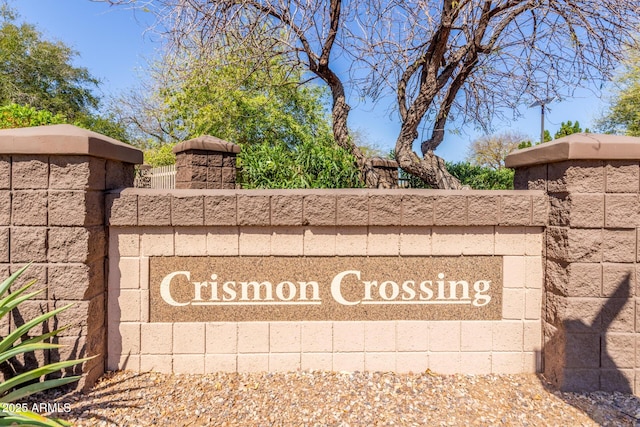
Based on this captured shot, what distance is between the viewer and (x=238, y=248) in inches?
113

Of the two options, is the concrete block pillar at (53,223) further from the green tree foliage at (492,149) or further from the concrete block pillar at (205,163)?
the green tree foliage at (492,149)

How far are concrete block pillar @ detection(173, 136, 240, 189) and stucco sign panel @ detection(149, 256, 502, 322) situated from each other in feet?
9.07

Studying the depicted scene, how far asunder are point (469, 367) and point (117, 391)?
9.09 feet

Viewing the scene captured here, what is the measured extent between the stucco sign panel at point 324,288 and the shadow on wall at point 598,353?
527mm

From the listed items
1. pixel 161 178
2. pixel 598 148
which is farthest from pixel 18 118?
pixel 598 148

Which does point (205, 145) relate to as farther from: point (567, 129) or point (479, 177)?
point (567, 129)

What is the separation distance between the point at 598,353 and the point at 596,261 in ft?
2.35

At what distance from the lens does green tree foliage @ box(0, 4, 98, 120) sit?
2008 cm

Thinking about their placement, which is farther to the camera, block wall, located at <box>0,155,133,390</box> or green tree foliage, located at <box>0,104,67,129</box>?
green tree foliage, located at <box>0,104,67,129</box>

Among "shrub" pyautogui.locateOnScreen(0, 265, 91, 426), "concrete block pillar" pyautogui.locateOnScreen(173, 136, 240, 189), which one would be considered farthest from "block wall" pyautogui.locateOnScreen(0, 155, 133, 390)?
"concrete block pillar" pyautogui.locateOnScreen(173, 136, 240, 189)

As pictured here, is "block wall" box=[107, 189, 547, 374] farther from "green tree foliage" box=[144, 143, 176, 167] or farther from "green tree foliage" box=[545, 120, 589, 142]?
"green tree foliage" box=[545, 120, 589, 142]

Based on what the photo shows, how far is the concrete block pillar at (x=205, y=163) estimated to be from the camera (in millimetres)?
5355

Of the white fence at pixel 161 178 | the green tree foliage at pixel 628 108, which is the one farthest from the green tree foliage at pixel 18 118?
the green tree foliage at pixel 628 108

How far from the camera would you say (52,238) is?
2596 millimetres
